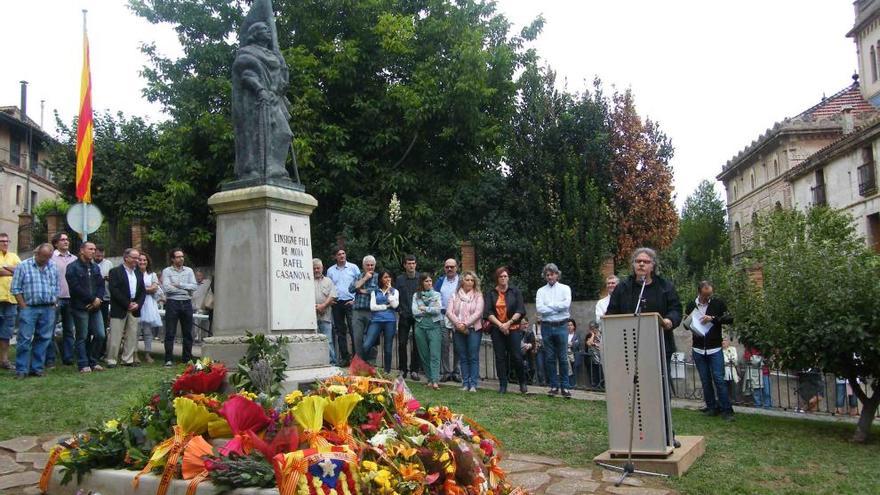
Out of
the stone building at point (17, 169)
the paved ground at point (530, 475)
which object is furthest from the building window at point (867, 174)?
the stone building at point (17, 169)

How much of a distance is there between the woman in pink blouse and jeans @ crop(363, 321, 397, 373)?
926 millimetres

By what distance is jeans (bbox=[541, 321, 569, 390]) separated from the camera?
10180 mm

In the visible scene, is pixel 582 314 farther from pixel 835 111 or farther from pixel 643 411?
pixel 835 111

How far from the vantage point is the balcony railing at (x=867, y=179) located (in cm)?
3115

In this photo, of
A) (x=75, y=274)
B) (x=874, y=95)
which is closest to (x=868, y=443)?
(x=75, y=274)

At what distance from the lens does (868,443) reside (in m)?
7.94

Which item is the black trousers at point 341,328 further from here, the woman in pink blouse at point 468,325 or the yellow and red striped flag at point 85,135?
the yellow and red striped flag at point 85,135

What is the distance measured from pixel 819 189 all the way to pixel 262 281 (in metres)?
36.8

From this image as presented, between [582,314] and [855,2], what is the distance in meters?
36.9

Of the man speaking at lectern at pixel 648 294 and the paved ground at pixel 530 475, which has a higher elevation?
the man speaking at lectern at pixel 648 294

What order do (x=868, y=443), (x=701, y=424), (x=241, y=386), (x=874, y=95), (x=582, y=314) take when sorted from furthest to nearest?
(x=874, y=95)
(x=582, y=314)
(x=701, y=424)
(x=868, y=443)
(x=241, y=386)

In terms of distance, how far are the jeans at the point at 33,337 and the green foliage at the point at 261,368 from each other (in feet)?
17.3

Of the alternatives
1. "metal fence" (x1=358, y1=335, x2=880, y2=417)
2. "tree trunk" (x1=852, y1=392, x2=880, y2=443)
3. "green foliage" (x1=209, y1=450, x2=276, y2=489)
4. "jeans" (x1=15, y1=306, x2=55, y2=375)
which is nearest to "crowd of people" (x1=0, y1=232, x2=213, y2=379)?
"jeans" (x1=15, y1=306, x2=55, y2=375)

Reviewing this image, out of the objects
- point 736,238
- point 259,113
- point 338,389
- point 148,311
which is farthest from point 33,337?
point 736,238
